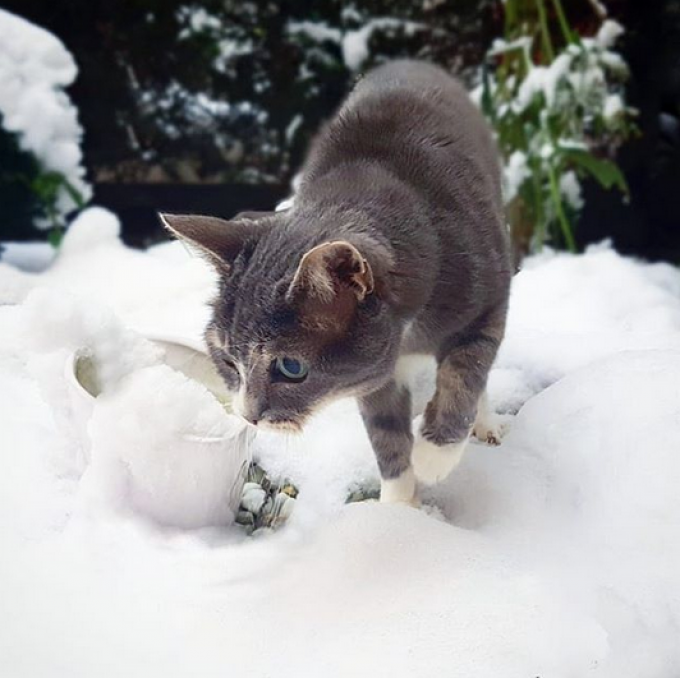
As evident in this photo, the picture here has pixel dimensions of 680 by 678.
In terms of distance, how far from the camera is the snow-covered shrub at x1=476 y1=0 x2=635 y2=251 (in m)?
1.93

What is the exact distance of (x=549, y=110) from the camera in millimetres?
1933

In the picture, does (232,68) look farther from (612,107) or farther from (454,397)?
(454,397)

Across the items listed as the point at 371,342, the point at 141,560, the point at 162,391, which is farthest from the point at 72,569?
the point at 371,342

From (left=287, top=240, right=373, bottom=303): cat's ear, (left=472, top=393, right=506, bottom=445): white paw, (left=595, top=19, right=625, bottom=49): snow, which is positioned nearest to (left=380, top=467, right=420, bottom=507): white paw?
(left=472, top=393, right=506, bottom=445): white paw

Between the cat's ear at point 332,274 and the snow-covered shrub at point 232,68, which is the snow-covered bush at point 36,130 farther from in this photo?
the cat's ear at point 332,274

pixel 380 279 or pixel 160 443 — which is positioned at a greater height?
pixel 380 279

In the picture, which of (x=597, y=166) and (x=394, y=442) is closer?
(x=394, y=442)

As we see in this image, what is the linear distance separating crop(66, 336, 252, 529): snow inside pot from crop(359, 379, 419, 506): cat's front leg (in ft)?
0.48

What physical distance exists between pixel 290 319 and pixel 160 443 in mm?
233

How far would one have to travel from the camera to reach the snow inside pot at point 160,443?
85 cm

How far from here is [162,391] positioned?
86 cm

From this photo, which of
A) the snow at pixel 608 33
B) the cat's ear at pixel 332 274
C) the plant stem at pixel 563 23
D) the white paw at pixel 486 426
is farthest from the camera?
the snow at pixel 608 33

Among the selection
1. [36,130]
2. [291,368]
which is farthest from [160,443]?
[36,130]

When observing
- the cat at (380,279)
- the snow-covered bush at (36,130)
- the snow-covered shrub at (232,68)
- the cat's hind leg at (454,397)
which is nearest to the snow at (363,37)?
the snow-covered shrub at (232,68)
